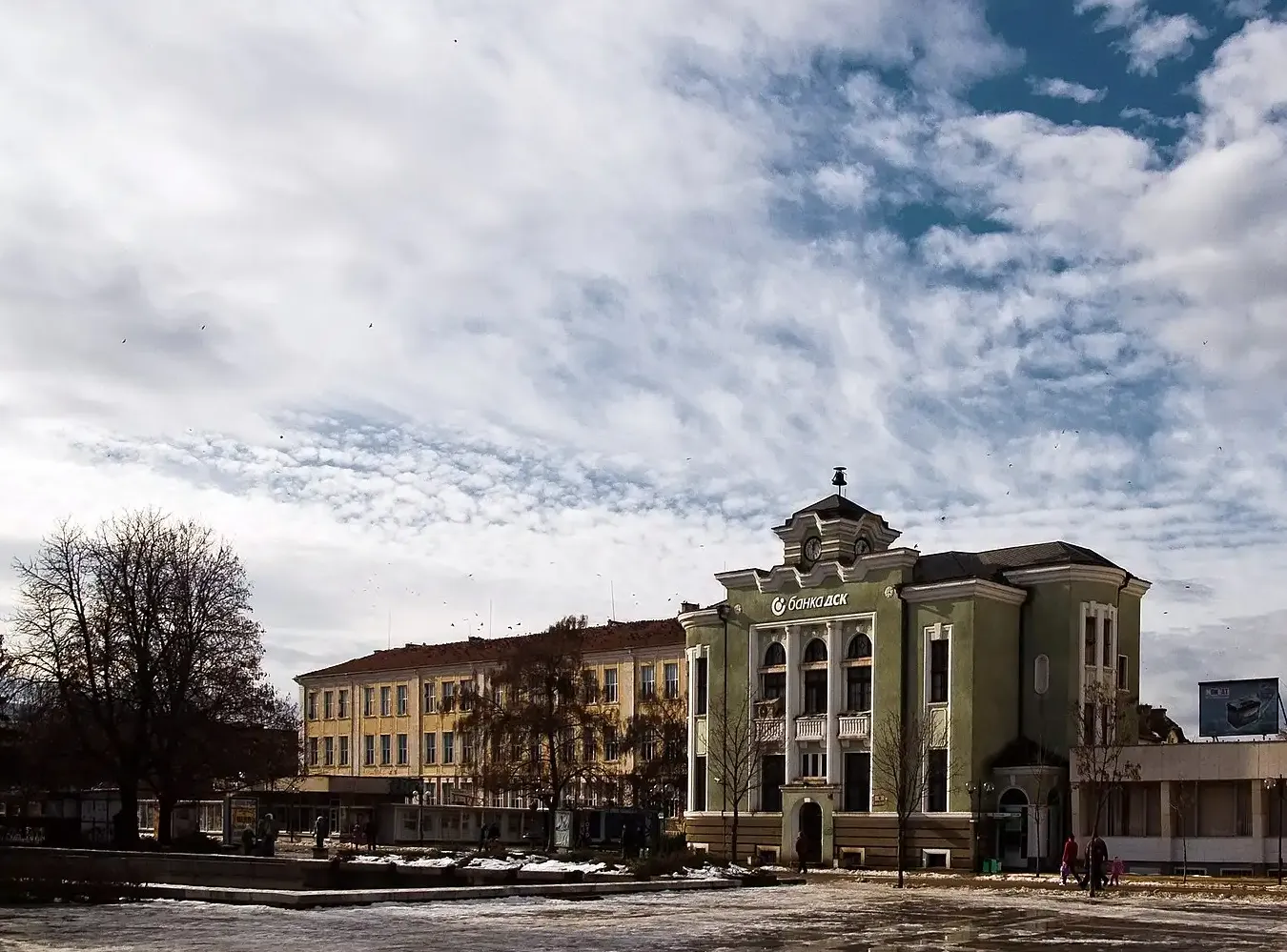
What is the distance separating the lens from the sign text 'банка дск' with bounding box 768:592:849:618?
7019cm

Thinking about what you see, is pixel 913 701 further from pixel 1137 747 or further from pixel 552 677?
pixel 552 677

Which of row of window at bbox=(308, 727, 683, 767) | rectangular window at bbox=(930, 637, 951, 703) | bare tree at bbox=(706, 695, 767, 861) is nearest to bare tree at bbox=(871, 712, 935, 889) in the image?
rectangular window at bbox=(930, 637, 951, 703)

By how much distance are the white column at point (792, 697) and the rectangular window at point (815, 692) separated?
1.32 feet

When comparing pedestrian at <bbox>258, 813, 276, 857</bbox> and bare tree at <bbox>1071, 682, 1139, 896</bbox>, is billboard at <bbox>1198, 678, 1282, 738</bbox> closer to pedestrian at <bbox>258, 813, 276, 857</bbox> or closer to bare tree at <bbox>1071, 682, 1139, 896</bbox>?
bare tree at <bbox>1071, 682, 1139, 896</bbox>

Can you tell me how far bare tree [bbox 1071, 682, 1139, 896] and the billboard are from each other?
11.3 feet

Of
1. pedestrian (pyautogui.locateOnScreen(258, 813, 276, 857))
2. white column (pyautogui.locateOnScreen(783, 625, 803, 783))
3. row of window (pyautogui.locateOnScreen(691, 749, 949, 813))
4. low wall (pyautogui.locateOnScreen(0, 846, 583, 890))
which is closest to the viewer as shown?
low wall (pyautogui.locateOnScreen(0, 846, 583, 890))

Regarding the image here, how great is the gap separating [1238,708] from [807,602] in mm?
18807

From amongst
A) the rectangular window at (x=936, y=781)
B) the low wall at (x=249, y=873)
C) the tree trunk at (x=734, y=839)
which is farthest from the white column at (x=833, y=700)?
the low wall at (x=249, y=873)

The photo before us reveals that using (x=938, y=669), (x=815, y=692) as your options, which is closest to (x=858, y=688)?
(x=815, y=692)

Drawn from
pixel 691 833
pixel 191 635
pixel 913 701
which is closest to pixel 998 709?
pixel 913 701

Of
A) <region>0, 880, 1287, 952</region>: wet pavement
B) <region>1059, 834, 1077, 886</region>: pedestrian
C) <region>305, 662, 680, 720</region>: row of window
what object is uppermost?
<region>305, 662, 680, 720</region>: row of window

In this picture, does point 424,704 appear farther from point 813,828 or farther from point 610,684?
point 813,828

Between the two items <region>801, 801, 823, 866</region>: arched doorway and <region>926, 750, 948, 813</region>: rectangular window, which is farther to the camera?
<region>801, 801, 823, 866</region>: arched doorway

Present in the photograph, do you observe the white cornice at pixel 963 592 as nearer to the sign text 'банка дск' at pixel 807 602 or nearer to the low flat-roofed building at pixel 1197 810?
the sign text 'банка дск' at pixel 807 602
